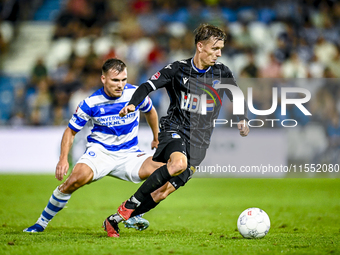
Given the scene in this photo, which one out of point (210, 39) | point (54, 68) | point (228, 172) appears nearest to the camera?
point (210, 39)

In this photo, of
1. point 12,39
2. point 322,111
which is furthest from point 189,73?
point 12,39

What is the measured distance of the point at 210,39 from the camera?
5.50 meters

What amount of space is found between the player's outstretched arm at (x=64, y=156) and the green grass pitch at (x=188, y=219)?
0.69 meters

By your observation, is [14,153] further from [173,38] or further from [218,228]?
[218,228]

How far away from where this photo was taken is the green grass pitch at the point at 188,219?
14.5 feet

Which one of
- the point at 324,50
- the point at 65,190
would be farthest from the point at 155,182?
the point at 324,50

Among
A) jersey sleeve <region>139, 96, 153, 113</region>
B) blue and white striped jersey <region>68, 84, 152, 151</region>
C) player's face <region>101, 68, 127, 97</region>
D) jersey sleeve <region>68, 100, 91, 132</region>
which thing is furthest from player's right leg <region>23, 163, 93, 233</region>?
jersey sleeve <region>139, 96, 153, 113</region>

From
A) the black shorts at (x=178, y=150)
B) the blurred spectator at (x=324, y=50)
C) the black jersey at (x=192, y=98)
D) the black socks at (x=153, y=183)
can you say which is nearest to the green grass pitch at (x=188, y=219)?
the black socks at (x=153, y=183)

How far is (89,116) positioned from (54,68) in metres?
10.4

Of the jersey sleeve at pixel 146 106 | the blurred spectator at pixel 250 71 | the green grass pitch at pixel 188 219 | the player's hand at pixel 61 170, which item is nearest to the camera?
the green grass pitch at pixel 188 219

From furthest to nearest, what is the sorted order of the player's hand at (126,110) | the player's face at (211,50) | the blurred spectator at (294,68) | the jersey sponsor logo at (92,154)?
the blurred spectator at (294,68) → the jersey sponsor logo at (92,154) → the player's face at (211,50) → the player's hand at (126,110)

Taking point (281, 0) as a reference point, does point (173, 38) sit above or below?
below

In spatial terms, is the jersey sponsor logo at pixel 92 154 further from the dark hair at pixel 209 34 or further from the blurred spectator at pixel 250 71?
the blurred spectator at pixel 250 71

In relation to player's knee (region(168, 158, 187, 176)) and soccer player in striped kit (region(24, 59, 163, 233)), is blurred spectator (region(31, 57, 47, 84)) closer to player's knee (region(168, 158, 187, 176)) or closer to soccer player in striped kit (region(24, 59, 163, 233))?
soccer player in striped kit (region(24, 59, 163, 233))
